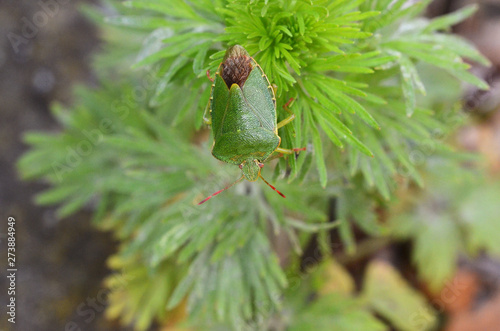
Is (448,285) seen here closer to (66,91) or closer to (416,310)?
(416,310)

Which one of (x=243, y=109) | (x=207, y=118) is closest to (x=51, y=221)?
(x=207, y=118)

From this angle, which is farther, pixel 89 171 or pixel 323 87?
pixel 89 171

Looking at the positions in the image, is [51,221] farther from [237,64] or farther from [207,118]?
[237,64]

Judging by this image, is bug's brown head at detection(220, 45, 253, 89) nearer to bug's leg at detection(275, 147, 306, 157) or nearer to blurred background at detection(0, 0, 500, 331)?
bug's leg at detection(275, 147, 306, 157)

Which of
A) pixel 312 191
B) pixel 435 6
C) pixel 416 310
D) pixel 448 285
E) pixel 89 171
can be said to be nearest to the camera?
pixel 312 191

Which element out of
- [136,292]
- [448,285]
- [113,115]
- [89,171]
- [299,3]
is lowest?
[448,285]

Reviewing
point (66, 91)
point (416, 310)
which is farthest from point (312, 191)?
point (66, 91)

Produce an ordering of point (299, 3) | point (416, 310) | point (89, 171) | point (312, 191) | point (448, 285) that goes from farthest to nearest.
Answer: point (448, 285), point (416, 310), point (89, 171), point (312, 191), point (299, 3)
